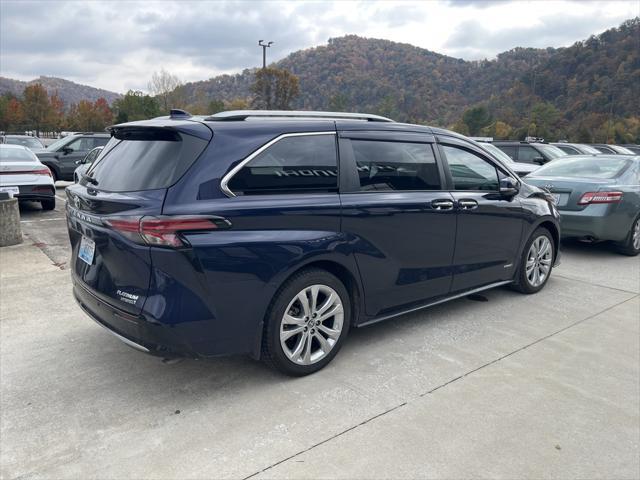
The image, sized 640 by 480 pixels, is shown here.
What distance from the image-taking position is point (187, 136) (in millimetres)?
2947

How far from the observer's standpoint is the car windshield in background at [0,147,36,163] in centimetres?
966

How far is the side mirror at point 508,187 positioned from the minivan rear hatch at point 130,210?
2961 mm

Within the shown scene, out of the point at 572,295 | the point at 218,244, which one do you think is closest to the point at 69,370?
the point at 218,244

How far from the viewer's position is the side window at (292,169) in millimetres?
3004

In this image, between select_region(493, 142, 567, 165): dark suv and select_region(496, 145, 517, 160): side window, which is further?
select_region(496, 145, 517, 160): side window

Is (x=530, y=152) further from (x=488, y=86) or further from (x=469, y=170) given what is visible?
(x=488, y=86)

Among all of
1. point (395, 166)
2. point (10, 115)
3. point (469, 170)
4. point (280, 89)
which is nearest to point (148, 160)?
point (395, 166)

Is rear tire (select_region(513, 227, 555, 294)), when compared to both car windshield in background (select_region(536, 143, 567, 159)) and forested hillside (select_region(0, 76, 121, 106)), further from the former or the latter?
forested hillside (select_region(0, 76, 121, 106))

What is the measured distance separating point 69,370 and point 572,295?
4859mm

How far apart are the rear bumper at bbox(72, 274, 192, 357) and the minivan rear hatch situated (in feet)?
0.19

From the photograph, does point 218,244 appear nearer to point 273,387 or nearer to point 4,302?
point 273,387

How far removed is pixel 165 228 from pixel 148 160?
1.91 ft

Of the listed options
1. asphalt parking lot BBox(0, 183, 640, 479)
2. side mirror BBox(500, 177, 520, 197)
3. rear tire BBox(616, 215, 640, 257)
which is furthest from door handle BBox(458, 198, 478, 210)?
rear tire BBox(616, 215, 640, 257)

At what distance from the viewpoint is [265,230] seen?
296 centimetres
